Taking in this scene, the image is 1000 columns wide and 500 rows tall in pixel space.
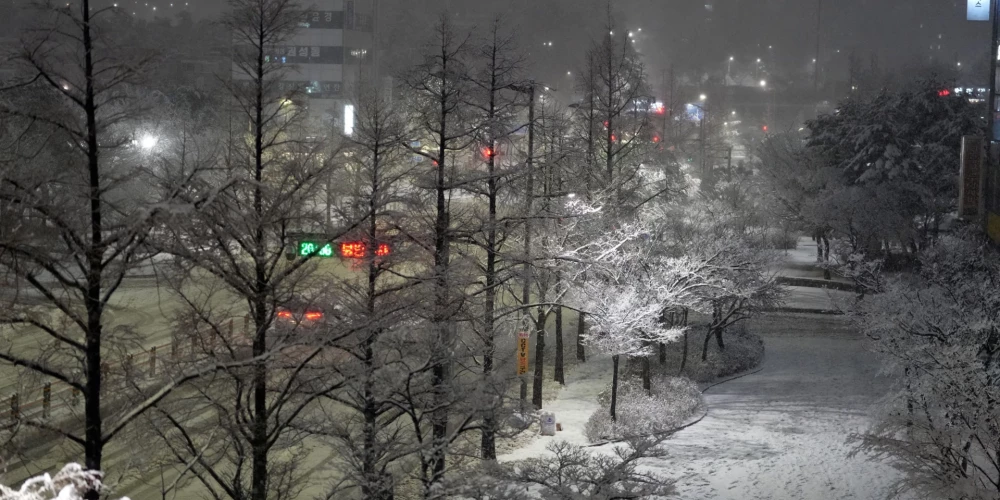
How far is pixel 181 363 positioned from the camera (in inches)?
411

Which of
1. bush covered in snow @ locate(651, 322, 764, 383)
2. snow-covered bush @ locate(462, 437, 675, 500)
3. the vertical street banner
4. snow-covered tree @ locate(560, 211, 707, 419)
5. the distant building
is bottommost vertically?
bush covered in snow @ locate(651, 322, 764, 383)

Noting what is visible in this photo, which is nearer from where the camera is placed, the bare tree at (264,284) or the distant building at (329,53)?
the bare tree at (264,284)

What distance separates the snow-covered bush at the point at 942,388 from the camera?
1314cm

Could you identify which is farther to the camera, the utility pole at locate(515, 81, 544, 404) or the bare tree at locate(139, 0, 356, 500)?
the utility pole at locate(515, 81, 544, 404)

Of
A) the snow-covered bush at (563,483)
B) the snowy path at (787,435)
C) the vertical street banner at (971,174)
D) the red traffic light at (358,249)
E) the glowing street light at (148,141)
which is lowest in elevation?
the snowy path at (787,435)

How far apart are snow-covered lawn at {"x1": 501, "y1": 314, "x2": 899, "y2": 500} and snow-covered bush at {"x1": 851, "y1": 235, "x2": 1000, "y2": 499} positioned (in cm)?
140

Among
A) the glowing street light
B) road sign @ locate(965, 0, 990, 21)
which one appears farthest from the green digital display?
road sign @ locate(965, 0, 990, 21)

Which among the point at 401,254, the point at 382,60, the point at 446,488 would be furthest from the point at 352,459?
the point at 382,60

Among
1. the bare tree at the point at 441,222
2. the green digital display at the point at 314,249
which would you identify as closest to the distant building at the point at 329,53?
the bare tree at the point at 441,222

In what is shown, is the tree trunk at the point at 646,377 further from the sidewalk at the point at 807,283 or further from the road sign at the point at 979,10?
the road sign at the point at 979,10

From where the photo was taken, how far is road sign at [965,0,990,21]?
102 ft

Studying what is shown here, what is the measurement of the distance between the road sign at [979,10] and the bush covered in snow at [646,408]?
18799 mm

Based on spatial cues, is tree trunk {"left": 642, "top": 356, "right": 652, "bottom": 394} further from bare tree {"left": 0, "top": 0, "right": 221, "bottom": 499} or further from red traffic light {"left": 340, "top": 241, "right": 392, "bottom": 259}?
bare tree {"left": 0, "top": 0, "right": 221, "bottom": 499}

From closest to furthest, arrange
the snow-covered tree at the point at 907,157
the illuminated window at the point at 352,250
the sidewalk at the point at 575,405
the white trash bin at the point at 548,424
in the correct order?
the illuminated window at the point at 352,250 → the sidewalk at the point at 575,405 → the white trash bin at the point at 548,424 → the snow-covered tree at the point at 907,157
